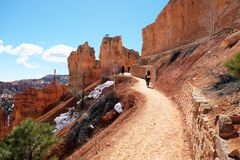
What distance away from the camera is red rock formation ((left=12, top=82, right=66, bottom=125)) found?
5772 centimetres

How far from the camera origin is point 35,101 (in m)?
58.8

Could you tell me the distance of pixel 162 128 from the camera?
558 inches

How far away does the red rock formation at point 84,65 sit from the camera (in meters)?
63.1

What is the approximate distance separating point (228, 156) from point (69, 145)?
18.3 metres

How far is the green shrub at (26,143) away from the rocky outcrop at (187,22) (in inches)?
800

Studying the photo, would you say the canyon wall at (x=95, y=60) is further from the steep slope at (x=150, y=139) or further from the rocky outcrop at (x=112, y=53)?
the steep slope at (x=150, y=139)

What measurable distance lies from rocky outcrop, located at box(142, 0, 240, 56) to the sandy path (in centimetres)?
1628

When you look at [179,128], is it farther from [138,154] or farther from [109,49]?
[109,49]

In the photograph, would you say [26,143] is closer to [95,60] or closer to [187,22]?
[187,22]

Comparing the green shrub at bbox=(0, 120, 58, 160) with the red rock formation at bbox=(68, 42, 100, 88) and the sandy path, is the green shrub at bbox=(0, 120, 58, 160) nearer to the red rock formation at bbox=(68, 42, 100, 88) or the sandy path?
the sandy path

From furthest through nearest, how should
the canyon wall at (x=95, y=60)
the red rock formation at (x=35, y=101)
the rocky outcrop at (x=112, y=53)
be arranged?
the rocky outcrop at (x=112, y=53) → the canyon wall at (x=95, y=60) → the red rock formation at (x=35, y=101)

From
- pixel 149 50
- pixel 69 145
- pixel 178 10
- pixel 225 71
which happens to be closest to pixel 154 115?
pixel 225 71

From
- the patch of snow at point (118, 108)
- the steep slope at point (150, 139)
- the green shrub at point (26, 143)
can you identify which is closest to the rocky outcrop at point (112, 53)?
the patch of snow at point (118, 108)

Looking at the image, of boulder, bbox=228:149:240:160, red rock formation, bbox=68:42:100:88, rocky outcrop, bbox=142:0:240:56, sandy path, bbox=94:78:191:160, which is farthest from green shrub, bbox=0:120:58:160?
red rock formation, bbox=68:42:100:88
